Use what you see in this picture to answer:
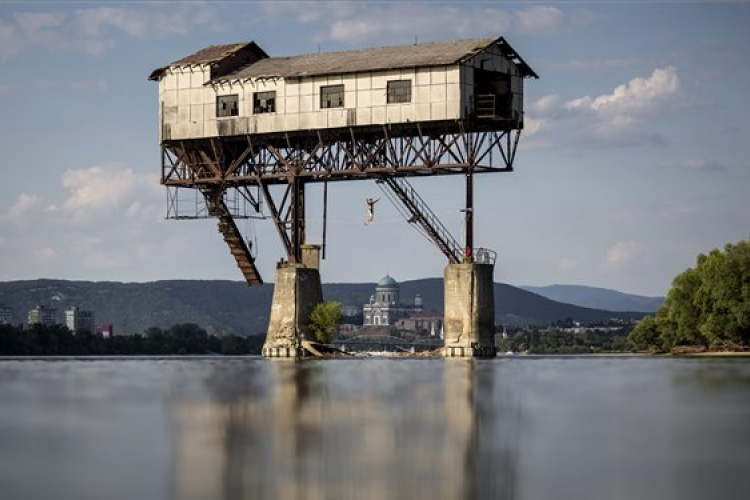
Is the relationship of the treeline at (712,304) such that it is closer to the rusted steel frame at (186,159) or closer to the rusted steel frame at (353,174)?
the rusted steel frame at (353,174)

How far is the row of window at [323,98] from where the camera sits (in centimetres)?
9156

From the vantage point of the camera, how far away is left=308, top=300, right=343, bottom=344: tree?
95562 millimetres

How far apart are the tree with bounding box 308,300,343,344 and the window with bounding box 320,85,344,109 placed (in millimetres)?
12158

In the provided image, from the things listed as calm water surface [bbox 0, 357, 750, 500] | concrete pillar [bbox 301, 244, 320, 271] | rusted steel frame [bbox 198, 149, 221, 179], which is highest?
rusted steel frame [bbox 198, 149, 221, 179]

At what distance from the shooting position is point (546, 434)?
32.0m

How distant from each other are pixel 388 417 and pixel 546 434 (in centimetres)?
544

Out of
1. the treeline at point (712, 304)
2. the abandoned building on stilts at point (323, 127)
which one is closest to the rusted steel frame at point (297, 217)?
the abandoned building on stilts at point (323, 127)

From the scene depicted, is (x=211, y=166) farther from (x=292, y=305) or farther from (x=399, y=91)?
Result: (x=399, y=91)

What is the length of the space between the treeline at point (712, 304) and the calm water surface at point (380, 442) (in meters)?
58.1

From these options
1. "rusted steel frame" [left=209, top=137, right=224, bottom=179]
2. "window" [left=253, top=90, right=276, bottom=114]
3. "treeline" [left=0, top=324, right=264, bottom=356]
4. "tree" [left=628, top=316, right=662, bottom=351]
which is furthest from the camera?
"treeline" [left=0, top=324, right=264, bottom=356]

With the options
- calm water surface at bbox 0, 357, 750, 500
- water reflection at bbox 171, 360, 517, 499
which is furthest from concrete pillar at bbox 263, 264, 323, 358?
water reflection at bbox 171, 360, 517, 499

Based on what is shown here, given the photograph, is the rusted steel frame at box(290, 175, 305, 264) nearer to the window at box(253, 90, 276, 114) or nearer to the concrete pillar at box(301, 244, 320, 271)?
the concrete pillar at box(301, 244, 320, 271)

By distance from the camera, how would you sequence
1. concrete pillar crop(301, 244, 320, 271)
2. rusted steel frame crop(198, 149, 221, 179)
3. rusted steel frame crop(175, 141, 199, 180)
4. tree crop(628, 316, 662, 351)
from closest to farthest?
concrete pillar crop(301, 244, 320, 271), rusted steel frame crop(198, 149, 221, 179), rusted steel frame crop(175, 141, 199, 180), tree crop(628, 316, 662, 351)

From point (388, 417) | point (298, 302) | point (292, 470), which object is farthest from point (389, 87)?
point (292, 470)
